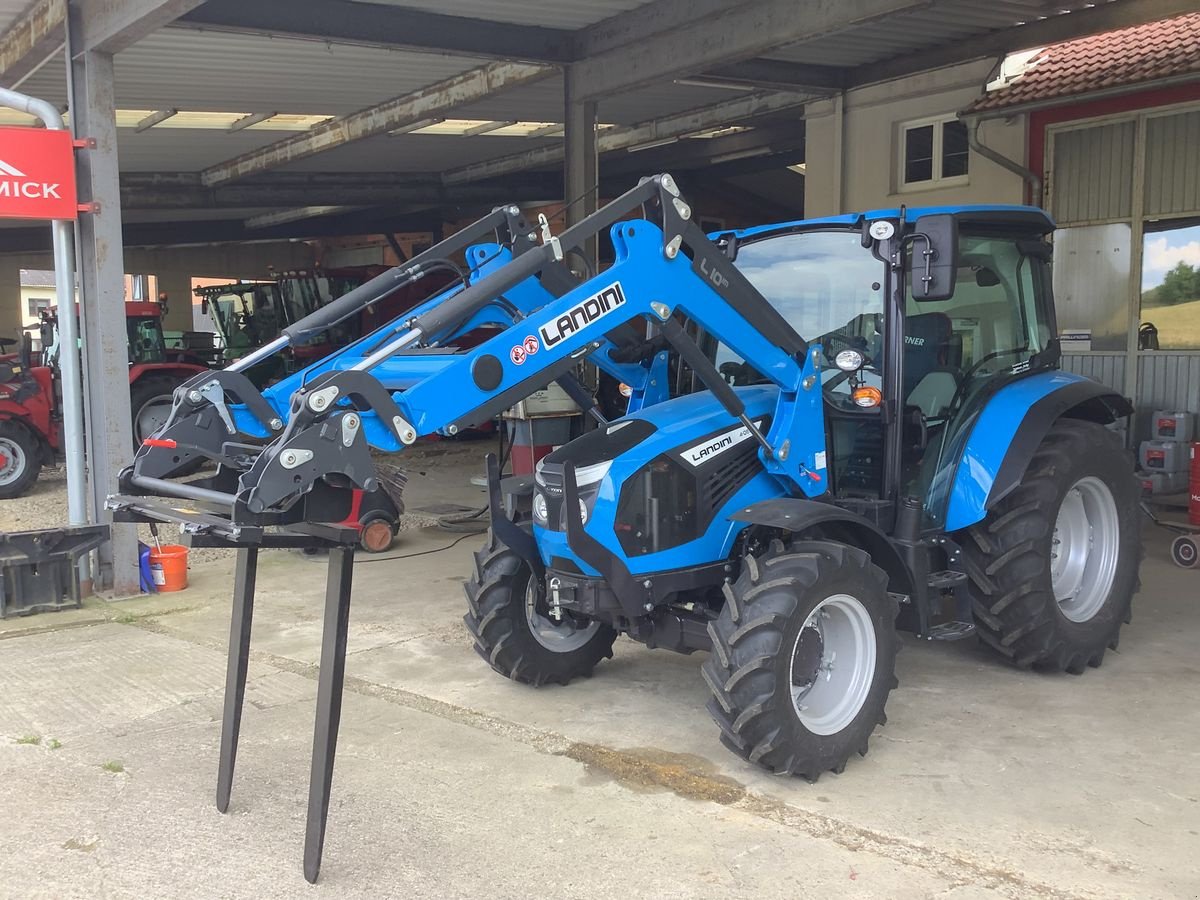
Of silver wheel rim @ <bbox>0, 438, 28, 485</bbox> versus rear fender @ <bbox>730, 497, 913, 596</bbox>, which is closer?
rear fender @ <bbox>730, 497, 913, 596</bbox>

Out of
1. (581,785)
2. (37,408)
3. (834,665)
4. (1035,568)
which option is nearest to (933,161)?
(1035,568)

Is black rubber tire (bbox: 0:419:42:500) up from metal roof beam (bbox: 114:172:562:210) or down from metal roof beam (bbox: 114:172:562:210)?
down

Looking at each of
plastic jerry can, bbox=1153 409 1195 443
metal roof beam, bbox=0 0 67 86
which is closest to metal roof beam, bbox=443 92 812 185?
Answer: plastic jerry can, bbox=1153 409 1195 443

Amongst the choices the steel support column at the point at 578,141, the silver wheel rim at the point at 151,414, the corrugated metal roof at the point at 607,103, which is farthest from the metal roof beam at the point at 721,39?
the silver wheel rim at the point at 151,414

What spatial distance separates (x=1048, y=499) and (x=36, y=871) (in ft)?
13.4

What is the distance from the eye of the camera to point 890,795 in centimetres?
374

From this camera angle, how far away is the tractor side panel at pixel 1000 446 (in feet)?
14.6

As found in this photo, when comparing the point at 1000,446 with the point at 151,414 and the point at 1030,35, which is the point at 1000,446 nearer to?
the point at 1030,35

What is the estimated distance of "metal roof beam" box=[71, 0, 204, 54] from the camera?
592 centimetres

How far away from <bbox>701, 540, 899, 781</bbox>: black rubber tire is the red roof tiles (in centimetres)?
619

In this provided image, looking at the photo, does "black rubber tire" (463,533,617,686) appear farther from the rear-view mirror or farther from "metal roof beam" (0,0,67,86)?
"metal roof beam" (0,0,67,86)

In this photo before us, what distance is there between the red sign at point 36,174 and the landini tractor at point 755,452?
326cm

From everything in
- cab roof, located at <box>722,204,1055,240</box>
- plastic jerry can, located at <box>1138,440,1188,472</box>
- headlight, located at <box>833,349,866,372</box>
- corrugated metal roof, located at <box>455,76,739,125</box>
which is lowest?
plastic jerry can, located at <box>1138,440,1188,472</box>

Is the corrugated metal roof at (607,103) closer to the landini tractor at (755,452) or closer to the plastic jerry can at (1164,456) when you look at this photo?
the plastic jerry can at (1164,456)
